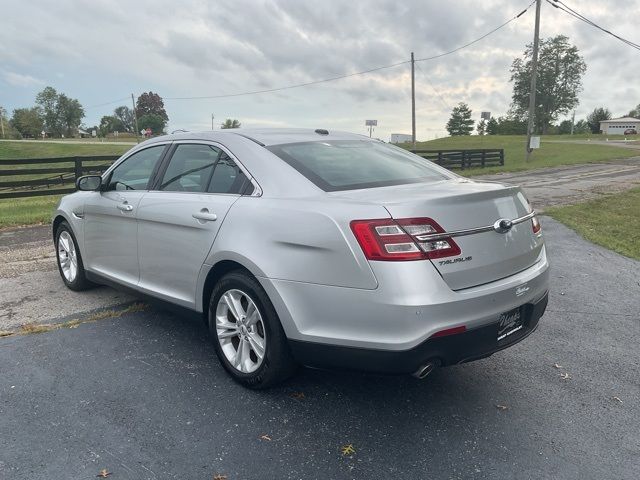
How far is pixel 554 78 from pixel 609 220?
294ft

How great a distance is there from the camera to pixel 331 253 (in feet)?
8.96

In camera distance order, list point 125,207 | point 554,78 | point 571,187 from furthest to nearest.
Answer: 1. point 554,78
2. point 571,187
3. point 125,207

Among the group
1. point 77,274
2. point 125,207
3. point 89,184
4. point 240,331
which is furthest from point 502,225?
point 77,274

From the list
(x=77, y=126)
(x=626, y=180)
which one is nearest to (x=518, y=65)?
(x=626, y=180)

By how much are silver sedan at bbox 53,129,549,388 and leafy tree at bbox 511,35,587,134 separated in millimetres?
93871

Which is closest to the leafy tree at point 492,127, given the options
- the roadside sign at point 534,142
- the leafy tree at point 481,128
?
the leafy tree at point 481,128

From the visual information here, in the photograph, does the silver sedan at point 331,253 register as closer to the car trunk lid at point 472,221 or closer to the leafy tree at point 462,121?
the car trunk lid at point 472,221

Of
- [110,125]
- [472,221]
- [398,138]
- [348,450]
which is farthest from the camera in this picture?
[110,125]

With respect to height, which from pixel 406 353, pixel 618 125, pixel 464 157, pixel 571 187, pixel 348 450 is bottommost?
pixel 348 450

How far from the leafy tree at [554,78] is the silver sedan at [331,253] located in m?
93.9

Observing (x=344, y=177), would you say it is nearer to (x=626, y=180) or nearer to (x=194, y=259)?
(x=194, y=259)

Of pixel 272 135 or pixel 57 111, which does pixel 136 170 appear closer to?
pixel 272 135

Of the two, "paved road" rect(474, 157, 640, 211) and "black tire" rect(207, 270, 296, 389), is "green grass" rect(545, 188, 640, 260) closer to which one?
"paved road" rect(474, 157, 640, 211)

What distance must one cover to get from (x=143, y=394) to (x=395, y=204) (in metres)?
1.95
